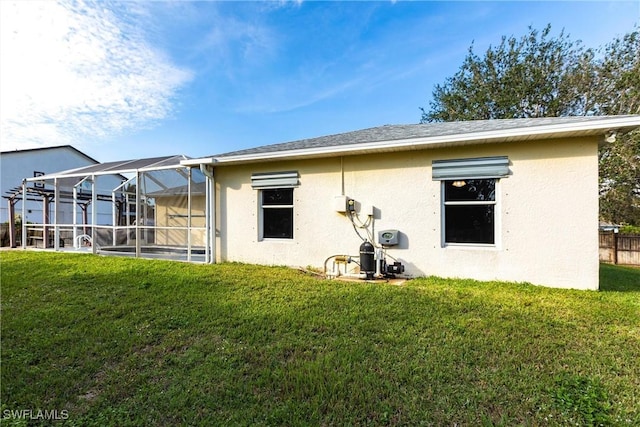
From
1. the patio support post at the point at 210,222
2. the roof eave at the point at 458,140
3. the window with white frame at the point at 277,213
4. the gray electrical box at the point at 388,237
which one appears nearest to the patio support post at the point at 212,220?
the patio support post at the point at 210,222

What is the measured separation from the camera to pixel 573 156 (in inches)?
195

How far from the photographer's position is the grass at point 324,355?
2.15 meters

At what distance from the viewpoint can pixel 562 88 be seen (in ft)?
49.2

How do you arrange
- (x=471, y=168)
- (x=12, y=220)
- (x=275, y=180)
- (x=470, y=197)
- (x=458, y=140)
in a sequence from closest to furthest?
(x=458, y=140) → (x=471, y=168) → (x=470, y=197) → (x=275, y=180) → (x=12, y=220)

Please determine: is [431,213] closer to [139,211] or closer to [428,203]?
[428,203]

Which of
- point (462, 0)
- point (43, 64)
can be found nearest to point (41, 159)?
point (43, 64)

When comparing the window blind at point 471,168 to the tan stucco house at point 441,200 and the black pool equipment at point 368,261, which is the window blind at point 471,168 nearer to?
the tan stucco house at point 441,200

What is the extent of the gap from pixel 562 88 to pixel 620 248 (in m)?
9.29

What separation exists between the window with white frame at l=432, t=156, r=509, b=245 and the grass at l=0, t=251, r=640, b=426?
41.6 inches

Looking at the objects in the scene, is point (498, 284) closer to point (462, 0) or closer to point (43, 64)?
point (462, 0)

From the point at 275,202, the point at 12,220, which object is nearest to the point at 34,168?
the point at 12,220

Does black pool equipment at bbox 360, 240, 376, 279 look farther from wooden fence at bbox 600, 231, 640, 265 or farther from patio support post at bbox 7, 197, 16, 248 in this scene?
patio support post at bbox 7, 197, 16, 248

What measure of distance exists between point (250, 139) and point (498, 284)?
1418 cm

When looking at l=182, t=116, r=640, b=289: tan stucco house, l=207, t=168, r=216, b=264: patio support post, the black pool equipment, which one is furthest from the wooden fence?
l=207, t=168, r=216, b=264: patio support post
